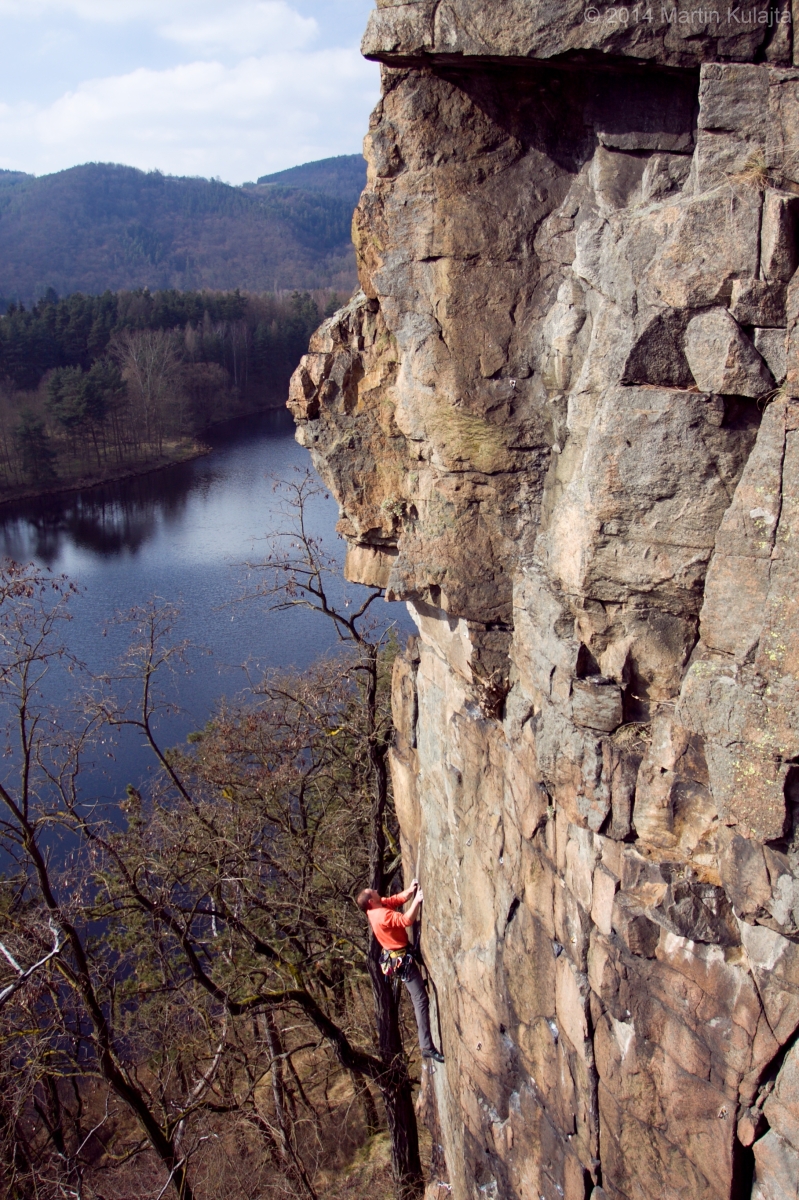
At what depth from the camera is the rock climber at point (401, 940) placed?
7535mm

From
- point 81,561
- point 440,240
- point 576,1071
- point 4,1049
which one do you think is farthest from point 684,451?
point 81,561

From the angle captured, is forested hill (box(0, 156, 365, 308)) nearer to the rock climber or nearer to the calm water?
the calm water

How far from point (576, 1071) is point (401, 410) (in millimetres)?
4343

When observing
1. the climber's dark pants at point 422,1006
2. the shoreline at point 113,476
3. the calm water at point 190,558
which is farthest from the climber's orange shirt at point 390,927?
the shoreline at point 113,476

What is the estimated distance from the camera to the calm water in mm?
18328

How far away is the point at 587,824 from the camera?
470 cm

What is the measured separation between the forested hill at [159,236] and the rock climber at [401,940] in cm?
9069

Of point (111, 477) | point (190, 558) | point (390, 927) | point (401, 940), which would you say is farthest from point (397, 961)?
point (111, 477)

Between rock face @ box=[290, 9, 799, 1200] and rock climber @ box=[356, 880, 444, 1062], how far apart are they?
46.4 inches

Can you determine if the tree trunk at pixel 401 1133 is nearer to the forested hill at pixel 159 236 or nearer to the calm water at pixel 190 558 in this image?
the calm water at pixel 190 558

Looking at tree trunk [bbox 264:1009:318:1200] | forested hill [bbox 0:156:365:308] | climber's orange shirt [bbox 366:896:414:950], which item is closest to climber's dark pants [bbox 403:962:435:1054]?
climber's orange shirt [bbox 366:896:414:950]

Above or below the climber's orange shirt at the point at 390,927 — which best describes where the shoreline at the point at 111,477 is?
above

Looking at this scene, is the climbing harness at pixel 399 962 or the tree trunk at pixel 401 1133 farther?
the tree trunk at pixel 401 1133

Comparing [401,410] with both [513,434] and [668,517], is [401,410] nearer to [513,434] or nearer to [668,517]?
[513,434]
